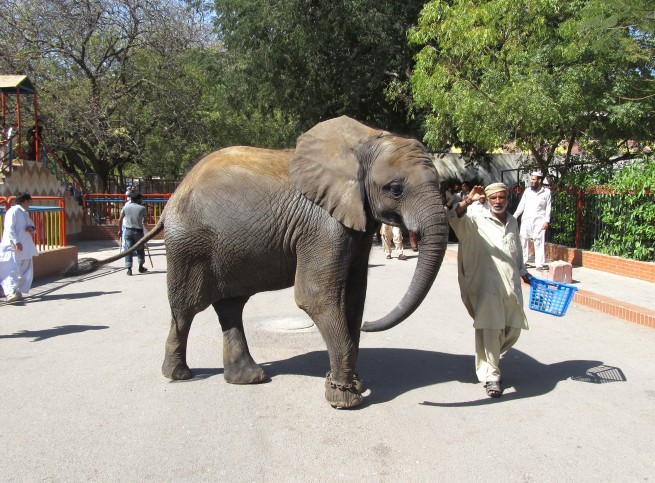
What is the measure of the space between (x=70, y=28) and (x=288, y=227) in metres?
20.2

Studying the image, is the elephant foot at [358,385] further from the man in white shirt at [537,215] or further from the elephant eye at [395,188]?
the man in white shirt at [537,215]

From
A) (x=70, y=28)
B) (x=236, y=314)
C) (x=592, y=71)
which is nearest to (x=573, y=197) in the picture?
(x=592, y=71)

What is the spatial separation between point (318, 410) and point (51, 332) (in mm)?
4251

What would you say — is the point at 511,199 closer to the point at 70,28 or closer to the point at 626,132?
the point at 626,132

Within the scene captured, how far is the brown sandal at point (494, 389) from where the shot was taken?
5043mm

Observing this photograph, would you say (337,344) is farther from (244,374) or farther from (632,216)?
(632,216)

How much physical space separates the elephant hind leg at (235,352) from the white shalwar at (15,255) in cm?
531

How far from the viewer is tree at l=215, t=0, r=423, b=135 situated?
58.3 feet

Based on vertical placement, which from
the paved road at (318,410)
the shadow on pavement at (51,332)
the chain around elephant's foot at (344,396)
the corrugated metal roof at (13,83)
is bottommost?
the shadow on pavement at (51,332)

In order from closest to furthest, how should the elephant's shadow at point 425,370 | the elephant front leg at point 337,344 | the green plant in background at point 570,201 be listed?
the elephant front leg at point 337,344 < the elephant's shadow at point 425,370 < the green plant in background at point 570,201

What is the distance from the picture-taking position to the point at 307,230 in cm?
486

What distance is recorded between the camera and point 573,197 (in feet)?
44.8

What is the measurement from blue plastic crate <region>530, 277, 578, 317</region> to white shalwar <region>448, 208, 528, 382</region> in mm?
399

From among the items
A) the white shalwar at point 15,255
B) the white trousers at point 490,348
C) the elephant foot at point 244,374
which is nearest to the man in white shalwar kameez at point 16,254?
the white shalwar at point 15,255
